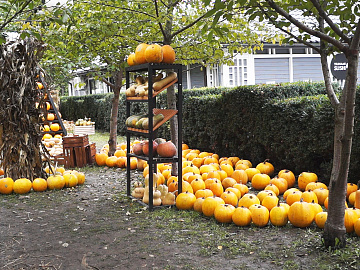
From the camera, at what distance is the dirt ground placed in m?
3.76

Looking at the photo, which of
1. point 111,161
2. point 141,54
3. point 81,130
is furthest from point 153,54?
point 81,130

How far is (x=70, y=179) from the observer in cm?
717

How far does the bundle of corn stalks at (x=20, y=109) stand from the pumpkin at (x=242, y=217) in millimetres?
3850

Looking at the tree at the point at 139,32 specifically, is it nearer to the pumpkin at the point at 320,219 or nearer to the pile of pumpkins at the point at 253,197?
the pile of pumpkins at the point at 253,197

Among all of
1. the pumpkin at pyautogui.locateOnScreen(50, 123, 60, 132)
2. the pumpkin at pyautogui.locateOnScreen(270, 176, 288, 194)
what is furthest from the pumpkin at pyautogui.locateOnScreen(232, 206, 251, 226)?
the pumpkin at pyautogui.locateOnScreen(50, 123, 60, 132)

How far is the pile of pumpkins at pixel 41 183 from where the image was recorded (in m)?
6.64

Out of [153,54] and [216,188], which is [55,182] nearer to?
[216,188]

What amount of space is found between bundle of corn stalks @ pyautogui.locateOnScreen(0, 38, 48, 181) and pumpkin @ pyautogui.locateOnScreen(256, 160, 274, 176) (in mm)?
3868

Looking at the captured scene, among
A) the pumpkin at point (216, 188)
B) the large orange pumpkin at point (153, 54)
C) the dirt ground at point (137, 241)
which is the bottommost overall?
the dirt ground at point (137, 241)

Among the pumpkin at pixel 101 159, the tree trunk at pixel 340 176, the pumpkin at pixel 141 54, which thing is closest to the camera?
the tree trunk at pixel 340 176

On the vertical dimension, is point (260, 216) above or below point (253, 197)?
below

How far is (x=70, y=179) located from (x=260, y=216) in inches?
151

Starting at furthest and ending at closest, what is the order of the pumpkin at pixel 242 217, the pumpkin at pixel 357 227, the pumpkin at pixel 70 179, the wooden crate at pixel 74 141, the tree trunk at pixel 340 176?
the wooden crate at pixel 74 141 < the pumpkin at pixel 70 179 < the pumpkin at pixel 242 217 < the pumpkin at pixel 357 227 < the tree trunk at pixel 340 176

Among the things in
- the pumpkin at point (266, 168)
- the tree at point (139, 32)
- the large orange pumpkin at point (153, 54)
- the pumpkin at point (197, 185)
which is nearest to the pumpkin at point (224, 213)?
the pumpkin at point (197, 185)
